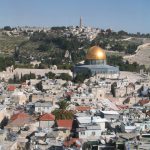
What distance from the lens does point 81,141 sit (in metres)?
16.8

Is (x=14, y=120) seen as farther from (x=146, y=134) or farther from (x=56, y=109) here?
(x=146, y=134)

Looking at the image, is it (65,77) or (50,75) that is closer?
(65,77)

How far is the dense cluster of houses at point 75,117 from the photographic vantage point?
16.3 metres

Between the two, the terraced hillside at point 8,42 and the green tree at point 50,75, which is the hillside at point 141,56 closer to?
the terraced hillside at point 8,42

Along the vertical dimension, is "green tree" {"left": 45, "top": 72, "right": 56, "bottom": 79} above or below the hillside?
below

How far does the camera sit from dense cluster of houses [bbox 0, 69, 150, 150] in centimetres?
1631

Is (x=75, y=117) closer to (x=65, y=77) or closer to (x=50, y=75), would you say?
(x=65, y=77)

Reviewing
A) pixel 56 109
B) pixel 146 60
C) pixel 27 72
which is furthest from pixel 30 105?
pixel 146 60

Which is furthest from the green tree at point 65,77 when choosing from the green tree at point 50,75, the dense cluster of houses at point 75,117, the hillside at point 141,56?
the hillside at point 141,56

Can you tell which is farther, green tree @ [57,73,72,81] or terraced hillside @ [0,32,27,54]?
terraced hillside @ [0,32,27,54]

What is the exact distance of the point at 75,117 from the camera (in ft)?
67.3

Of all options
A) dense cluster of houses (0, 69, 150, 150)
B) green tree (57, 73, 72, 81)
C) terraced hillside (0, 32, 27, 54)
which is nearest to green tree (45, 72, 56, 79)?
green tree (57, 73, 72, 81)

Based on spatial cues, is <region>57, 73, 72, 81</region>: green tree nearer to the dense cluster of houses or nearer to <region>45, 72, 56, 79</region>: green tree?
<region>45, 72, 56, 79</region>: green tree

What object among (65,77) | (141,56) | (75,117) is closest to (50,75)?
(65,77)
